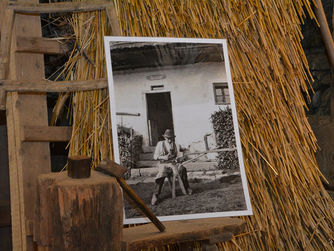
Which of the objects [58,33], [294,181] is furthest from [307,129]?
[58,33]

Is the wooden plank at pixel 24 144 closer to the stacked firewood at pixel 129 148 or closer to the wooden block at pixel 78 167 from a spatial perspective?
the stacked firewood at pixel 129 148

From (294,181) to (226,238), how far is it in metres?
0.54

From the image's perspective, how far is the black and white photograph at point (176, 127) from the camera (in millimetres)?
1450

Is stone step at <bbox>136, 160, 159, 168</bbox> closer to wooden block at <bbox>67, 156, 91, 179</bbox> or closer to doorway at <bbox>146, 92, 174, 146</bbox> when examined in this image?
doorway at <bbox>146, 92, 174, 146</bbox>

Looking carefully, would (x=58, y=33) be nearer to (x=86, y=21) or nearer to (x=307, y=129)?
(x=86, y=21)

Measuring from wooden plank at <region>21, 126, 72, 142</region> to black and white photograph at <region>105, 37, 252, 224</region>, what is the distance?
0.24 meters

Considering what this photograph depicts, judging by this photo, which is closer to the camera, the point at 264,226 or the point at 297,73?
the point at 264,226

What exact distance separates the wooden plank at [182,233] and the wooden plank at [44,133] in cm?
46

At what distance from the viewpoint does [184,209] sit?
1.45m

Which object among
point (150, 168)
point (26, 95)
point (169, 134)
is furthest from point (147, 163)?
point (26, 95)

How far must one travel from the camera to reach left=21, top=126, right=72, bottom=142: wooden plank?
1498mm

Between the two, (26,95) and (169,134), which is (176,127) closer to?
(169,134)

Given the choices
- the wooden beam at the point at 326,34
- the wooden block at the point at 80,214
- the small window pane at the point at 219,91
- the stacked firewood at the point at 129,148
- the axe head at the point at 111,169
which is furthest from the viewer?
the wooden beam at the point at 326,34

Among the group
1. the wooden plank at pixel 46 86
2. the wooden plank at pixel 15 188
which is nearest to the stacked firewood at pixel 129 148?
the wooden plank at pixel 46 86
